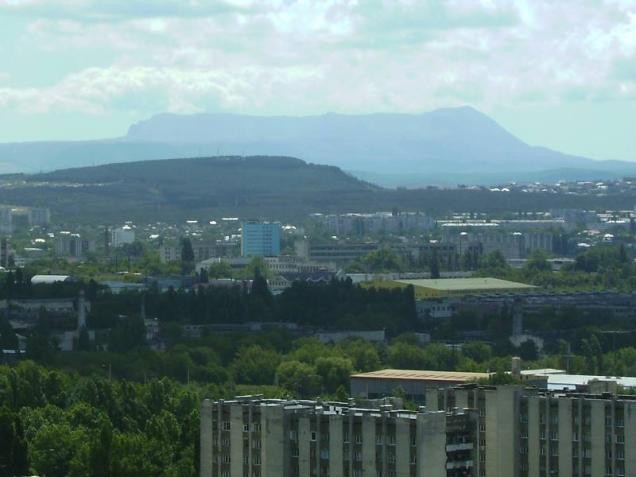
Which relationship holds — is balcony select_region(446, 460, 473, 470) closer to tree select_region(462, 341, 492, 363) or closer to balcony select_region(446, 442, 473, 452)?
balcony select_region(446, 442, 473, 452)

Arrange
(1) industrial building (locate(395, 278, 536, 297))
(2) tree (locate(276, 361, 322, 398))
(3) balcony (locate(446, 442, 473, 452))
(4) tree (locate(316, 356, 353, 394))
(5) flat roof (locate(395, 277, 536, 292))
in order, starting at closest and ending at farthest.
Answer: (3) balcony (locate(446, 442, 473, 452))
(2) tree (locate(276, 361, 322, 398))
(4) tree (locate(316, 356, 353, 394))
(1) industrial building (locate(395, 278, 536, 297))
(5) flat roof (locate(395, 277, 536, 292))

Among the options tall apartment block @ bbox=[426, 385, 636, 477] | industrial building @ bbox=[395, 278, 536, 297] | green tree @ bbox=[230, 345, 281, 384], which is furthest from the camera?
industrial building @ bbox=[395, 278, 536, 297]

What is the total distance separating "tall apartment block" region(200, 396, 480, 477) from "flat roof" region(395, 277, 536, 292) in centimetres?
10412

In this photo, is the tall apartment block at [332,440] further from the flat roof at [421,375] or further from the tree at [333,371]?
the tree at [333,371]

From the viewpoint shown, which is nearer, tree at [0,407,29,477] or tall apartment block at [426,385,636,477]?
tall apartment block at [426,385,636,477]

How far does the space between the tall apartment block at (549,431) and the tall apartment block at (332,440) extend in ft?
6.34

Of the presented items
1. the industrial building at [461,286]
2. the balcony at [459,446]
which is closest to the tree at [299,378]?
the balcony at [459,446]

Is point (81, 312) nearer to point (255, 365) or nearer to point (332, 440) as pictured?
point (255, 365)

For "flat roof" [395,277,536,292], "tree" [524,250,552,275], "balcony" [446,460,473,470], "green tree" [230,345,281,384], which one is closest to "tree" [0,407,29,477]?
"balcony" [446,460,473,470]

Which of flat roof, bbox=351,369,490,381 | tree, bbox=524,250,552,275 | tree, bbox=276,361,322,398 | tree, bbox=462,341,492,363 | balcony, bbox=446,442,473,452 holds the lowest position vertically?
tree, bbox=524,250,552,275

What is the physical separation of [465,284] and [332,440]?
4524 inches

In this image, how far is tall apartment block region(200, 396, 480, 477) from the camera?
1993 inches

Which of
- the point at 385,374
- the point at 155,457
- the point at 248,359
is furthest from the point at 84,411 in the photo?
the point at 248,359

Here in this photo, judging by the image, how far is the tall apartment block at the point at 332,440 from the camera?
50.6 metres
